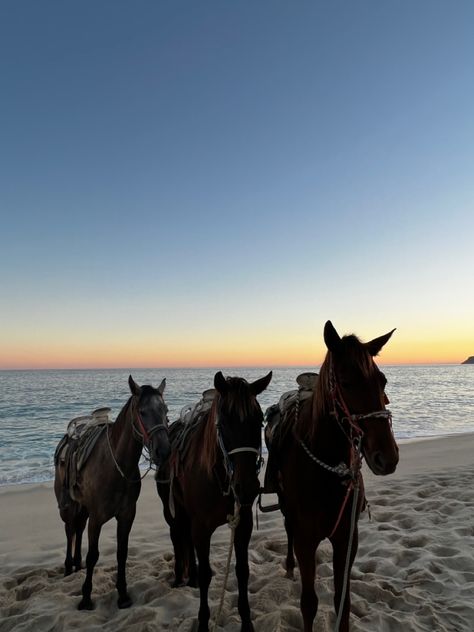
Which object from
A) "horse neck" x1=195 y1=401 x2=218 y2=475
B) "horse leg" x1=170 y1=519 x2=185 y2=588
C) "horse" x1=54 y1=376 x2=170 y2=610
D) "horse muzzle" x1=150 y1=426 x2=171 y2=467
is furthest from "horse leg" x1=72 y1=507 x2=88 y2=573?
"horse neck" x1=195 y1=401 x2=218 y2=475

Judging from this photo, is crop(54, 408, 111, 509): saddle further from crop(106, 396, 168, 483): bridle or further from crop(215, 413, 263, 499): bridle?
crop(215, 413, 263, 499): bridle

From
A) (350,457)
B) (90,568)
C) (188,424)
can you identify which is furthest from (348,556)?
(90,568)

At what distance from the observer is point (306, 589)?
272cm

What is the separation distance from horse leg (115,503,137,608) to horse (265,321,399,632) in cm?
165

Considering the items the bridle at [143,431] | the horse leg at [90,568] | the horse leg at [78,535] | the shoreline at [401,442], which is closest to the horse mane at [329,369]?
the bridle at [143,431]

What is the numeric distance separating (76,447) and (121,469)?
3.28ft

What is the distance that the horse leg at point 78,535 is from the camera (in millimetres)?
4453

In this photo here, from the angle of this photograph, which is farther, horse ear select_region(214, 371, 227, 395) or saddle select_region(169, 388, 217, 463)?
saddle select_region(169, 388, 217, 463)

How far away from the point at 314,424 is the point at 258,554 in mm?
2797

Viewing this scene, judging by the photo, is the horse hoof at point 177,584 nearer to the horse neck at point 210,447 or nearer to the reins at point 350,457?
the horse neck at point 210,447

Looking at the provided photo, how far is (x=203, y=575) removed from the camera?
3148 mm

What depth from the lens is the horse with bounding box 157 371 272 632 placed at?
2.63 metres

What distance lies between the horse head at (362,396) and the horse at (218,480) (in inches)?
23.1

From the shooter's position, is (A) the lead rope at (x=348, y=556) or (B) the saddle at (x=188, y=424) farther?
(B) the saddle at (x=188, y=424)
